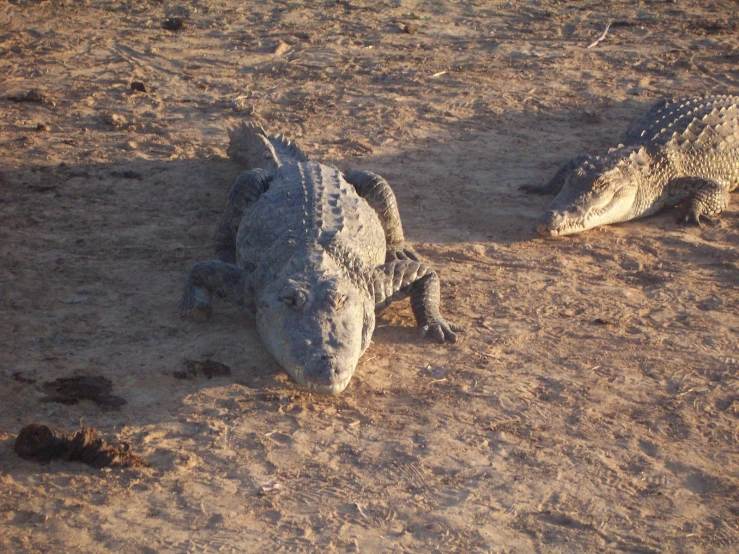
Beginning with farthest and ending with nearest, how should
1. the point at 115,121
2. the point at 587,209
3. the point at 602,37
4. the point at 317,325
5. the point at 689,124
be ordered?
the point at 602,37, the point at 115,121, the point at 689,124, the point at 587,209, the point at 317,325

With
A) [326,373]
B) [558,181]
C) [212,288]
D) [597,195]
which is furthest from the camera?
[558,181]

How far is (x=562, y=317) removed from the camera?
5418mm

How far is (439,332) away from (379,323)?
51 cm

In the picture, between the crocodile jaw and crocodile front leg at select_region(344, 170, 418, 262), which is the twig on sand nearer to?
the crocodile jaw

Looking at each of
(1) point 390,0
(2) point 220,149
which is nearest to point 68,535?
(2) point 220,149

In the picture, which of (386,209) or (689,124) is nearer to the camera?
(386,209)

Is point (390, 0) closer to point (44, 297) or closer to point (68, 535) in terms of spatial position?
point (44, 297)

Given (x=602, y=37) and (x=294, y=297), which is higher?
(x=602, y=37)

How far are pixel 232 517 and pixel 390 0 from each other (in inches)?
385

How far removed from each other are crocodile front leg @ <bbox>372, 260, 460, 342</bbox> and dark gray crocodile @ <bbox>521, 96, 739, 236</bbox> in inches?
64.7

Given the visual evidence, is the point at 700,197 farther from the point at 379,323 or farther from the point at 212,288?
the point at 212,288

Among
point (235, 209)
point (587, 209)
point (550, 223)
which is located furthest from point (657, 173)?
point (235, 209)

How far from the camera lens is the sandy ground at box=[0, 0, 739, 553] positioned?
365cm

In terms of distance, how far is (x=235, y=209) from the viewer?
5.98 metres
